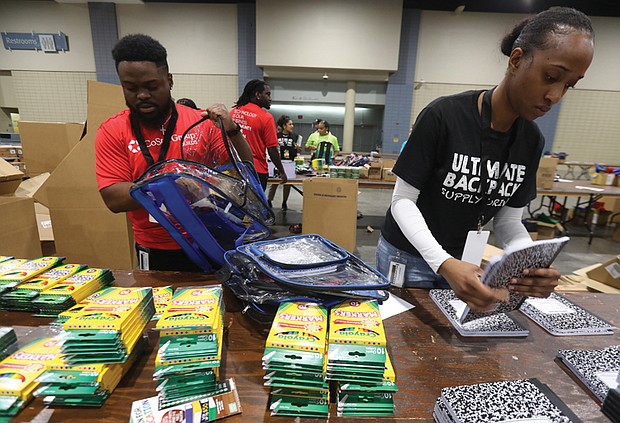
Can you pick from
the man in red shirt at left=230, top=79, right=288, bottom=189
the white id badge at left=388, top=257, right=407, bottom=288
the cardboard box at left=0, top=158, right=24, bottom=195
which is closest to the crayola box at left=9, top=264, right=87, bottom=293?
the white id badge at left=388, top=257, right=407, bottom=288

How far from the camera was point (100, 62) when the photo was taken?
796 centimetres

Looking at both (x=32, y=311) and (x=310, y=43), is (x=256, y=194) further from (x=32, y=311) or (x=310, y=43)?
(x=310, y=43)

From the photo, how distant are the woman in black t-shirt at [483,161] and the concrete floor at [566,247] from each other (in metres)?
2.33

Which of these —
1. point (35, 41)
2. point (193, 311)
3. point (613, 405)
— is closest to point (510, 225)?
point (613, 405)

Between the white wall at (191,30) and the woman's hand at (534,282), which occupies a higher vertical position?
the white wall at (191,30)

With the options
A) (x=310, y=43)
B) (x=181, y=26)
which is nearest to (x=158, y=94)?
(x=310, y=43)

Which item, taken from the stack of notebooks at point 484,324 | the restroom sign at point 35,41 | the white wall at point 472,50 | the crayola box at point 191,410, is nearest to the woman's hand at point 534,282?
the stack of notebooks at point 484,324

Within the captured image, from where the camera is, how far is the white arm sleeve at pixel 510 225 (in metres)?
1.20

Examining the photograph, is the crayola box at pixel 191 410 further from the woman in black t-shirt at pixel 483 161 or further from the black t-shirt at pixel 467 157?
the black t-shirt at pixel 467 157

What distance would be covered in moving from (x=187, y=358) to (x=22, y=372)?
327 millimetres

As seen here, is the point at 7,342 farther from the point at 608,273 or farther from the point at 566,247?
the point at 566,247

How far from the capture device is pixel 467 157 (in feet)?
3.57

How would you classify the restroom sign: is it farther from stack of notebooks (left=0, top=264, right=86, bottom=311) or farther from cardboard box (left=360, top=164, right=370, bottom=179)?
stack of notebooks (left=0, top=264, right=86, bottom=311)

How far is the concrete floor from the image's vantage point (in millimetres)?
3873
